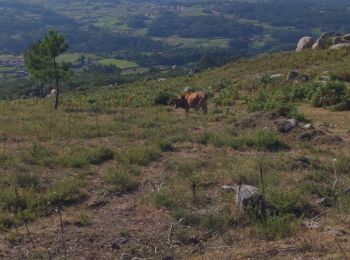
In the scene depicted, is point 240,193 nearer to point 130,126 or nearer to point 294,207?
point 294,207

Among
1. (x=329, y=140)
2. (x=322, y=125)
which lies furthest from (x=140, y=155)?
(x=322, y=125)

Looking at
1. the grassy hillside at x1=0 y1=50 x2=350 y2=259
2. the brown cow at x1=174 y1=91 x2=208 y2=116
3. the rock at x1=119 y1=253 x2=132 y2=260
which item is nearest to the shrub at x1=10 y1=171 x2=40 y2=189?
the grassy hillside at x1=0 y1=50 x2=350 y2=259

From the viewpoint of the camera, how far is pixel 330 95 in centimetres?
1883

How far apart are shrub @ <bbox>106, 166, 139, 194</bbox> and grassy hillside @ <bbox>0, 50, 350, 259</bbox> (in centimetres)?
2

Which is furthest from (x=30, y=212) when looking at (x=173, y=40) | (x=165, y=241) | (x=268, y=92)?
(x=173, y=40)

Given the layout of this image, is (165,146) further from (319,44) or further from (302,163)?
(319,44)

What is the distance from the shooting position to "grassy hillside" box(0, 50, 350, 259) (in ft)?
22.8

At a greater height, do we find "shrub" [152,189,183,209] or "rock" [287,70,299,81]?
"shrub" [152,189,183,209]

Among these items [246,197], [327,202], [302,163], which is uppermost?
[246,197]

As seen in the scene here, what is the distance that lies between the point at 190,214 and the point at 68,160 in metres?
3.60

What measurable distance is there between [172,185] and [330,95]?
11.3 meters

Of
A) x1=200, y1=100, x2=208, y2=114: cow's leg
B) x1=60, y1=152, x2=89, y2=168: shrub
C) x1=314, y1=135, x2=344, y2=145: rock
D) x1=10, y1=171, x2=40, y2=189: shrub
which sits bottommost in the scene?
x1=200, y1=100, x2=208, y2=114: cow's leg

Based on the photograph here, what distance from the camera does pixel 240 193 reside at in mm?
7918

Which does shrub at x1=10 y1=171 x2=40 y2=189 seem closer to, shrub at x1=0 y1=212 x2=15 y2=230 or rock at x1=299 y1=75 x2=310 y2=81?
shrub at x1=0 y1=212 x2=15 y2=230
